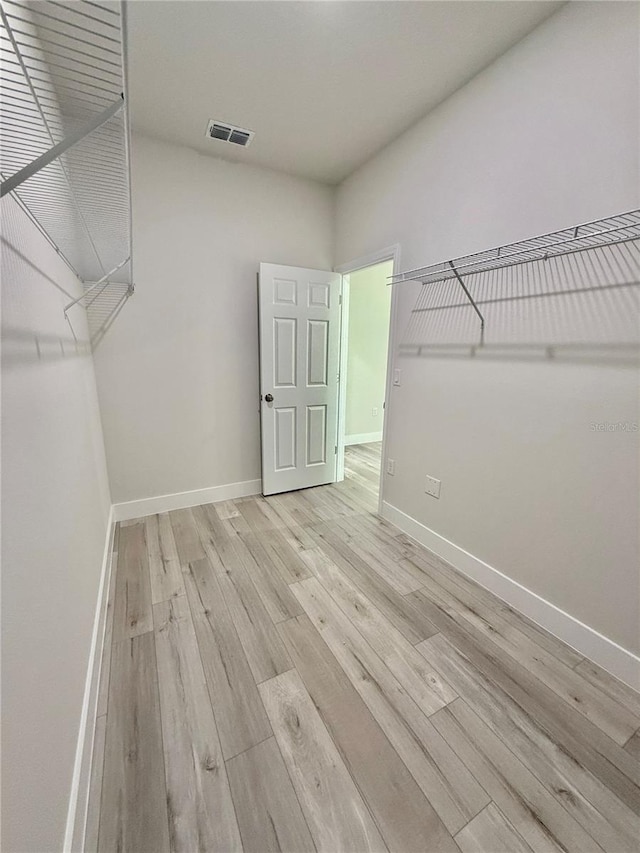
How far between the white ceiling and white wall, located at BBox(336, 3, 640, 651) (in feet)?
0.63

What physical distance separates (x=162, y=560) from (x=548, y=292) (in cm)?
259

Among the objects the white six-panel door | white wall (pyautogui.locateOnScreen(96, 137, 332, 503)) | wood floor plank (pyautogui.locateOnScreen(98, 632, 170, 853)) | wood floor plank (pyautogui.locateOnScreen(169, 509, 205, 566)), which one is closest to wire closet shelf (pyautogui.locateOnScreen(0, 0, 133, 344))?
white wall (pyautogui.locateOnScreen(96, 137, 332, 503))

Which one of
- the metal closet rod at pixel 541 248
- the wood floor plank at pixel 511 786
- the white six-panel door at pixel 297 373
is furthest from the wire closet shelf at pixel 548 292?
the wood floor plank at pixel 511 786

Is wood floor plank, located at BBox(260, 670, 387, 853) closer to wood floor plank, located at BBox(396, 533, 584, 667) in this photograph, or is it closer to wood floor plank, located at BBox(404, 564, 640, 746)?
wood floor plank, located at BBox(404, 564, 640, 746)

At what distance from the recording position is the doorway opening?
4512mm

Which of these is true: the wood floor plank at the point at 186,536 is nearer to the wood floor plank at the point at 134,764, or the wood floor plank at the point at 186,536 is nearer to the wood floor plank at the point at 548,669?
the wood floor plank at the point at 134,764

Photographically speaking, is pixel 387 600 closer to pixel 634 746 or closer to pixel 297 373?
pixel 634 746

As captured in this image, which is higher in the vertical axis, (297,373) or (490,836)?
(297,373)

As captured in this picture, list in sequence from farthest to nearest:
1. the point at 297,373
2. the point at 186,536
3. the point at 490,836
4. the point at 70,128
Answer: the point at 297,373 → the point at 186,536 → the point at 490,836 → the point at 70,128

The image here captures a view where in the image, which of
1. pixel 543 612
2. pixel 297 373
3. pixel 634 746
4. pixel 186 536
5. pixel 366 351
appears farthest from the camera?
pixel 366 351

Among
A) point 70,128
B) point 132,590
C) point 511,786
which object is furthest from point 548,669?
point 70,128

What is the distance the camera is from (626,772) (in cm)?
116

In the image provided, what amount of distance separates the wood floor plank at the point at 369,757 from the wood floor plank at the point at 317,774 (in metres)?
0.03

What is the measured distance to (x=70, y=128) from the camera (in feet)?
2.70
